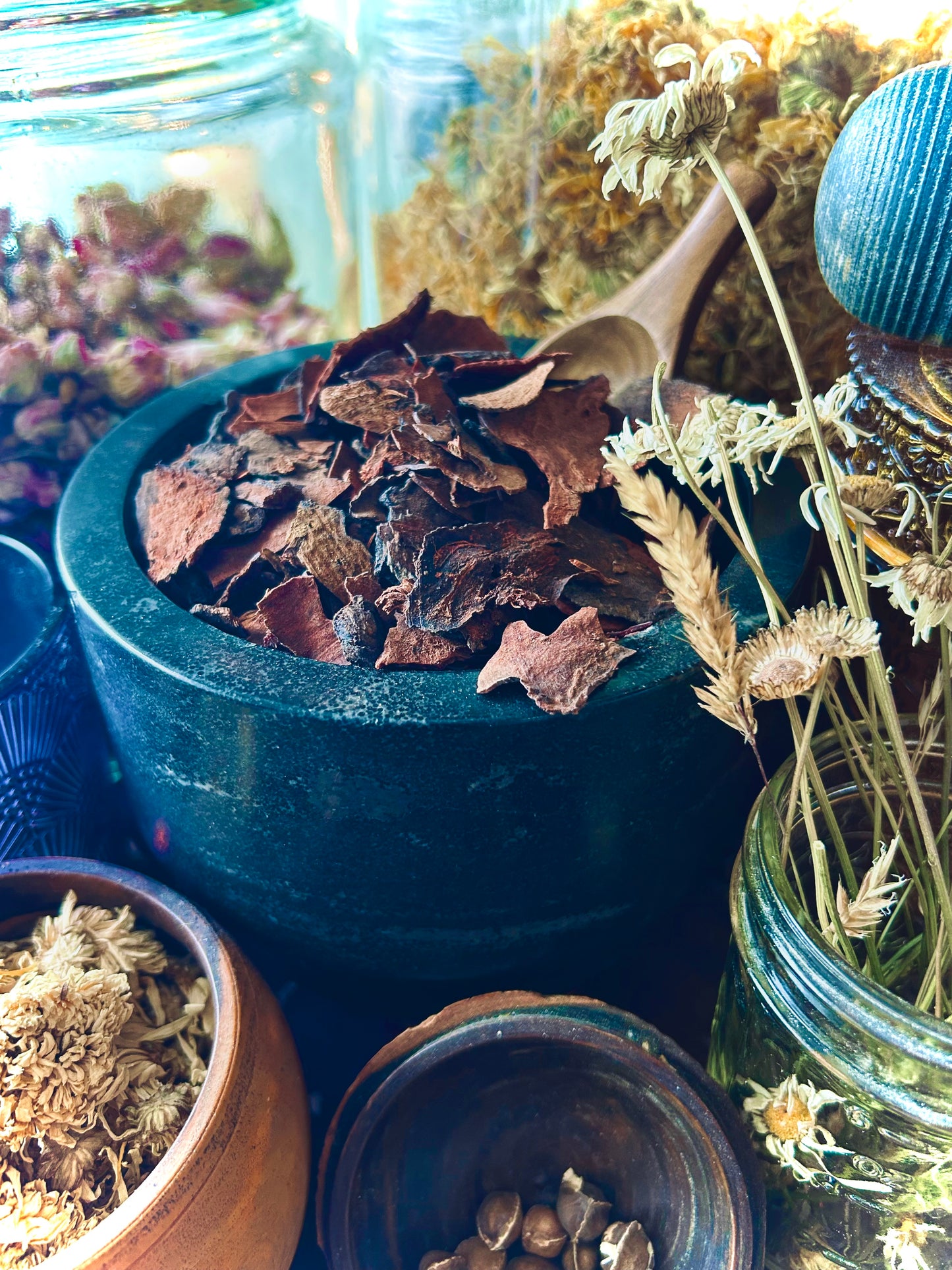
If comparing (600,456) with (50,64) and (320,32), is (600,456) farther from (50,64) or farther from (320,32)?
(320,32)

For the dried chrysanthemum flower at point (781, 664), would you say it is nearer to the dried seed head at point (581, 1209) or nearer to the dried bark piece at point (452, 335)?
the dried seed head at point (581, 1209)

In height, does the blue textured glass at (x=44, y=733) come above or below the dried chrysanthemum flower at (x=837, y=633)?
below

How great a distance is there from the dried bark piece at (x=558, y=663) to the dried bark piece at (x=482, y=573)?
3 centimetres

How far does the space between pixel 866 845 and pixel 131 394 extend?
26.8 inches

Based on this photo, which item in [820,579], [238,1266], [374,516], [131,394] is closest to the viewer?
[238,1266]

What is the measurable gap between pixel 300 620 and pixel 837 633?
0.33 metres

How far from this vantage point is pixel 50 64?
0.77m

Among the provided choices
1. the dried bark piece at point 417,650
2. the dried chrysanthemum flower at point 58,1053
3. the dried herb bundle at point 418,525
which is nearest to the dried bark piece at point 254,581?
the dried herb bundle at point 418,525

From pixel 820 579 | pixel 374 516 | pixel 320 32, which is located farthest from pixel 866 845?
pixel 320 32

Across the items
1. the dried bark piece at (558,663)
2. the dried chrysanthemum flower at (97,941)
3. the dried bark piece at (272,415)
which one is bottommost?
the dried chrysanthemum flower at (97,941)

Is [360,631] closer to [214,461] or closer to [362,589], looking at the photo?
[362,589]

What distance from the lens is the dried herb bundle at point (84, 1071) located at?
46 centimetres

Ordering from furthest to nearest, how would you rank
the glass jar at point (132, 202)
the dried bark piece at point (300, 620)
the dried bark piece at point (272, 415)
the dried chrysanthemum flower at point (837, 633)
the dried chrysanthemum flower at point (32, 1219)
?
the glass jar at point (132, 202), the dried bark piece at point (272, 415), the dried bark piece at point (300, 620), the dried chrysanthemum flower at point (32, 1219), the dried chrysanthemum flower at point (837, 633)

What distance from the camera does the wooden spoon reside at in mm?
691
